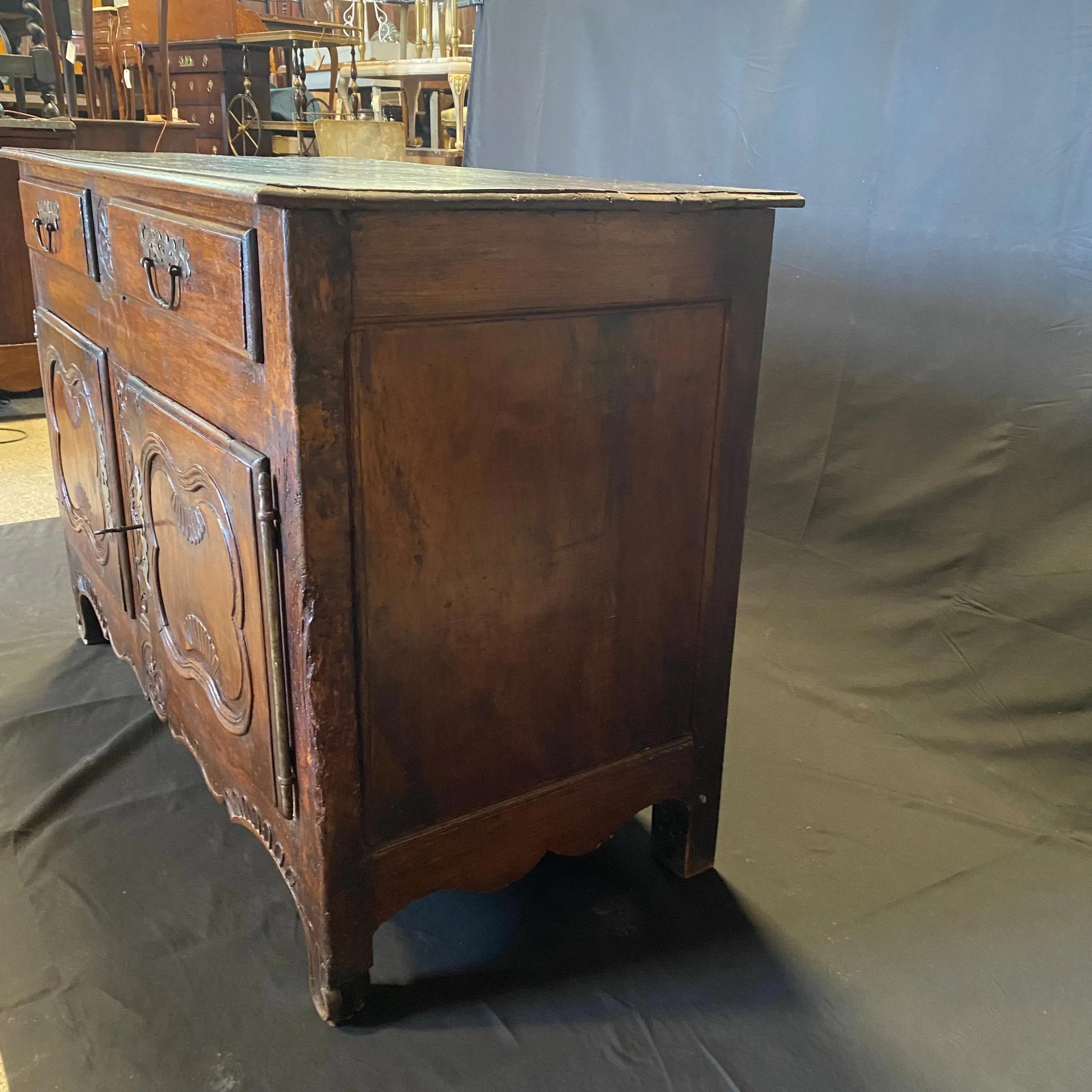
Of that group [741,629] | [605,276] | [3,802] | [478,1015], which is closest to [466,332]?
[605,276]

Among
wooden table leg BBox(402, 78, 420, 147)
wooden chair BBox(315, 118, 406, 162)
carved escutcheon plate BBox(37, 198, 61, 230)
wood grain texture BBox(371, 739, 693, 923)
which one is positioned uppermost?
wooden table leg BBox(402, 78, 420, 147)

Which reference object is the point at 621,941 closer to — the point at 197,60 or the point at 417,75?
the point at 417,75

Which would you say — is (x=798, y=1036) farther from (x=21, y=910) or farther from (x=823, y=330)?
(x=823, y=330)

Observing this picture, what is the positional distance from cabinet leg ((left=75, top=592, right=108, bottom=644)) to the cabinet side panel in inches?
42.3

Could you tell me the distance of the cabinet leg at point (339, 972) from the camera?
1063mm

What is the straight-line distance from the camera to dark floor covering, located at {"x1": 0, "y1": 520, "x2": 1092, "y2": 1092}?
41.8 inches

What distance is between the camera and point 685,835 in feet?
4.36

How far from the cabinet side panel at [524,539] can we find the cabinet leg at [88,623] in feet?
3.52

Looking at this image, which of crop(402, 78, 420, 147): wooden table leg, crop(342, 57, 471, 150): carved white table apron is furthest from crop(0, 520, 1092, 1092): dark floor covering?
crop(402, 78, 420, 147): wooden table leg

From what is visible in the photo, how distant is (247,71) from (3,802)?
15.4 feet

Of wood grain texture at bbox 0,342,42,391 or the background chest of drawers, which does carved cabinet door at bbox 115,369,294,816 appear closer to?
wood grain texture at bbox 0,342,42,391

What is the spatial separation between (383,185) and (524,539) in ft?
1.22

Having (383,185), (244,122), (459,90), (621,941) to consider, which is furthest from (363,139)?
(621,941)

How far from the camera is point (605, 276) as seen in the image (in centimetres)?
99
